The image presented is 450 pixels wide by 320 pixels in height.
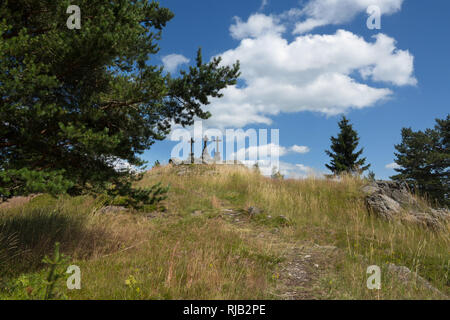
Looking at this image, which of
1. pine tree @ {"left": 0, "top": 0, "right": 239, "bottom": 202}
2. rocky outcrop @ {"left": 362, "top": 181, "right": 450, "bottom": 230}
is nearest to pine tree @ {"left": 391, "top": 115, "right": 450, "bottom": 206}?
rocky outcrop @ {"left": 362, "top": 181, "right": 450, "bottom": 230}

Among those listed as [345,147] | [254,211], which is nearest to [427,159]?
[345,147]

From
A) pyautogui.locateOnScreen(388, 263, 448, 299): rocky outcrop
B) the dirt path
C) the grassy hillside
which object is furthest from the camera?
pyautogui.locateOnScreen(388, 263, 448, 299): rocky outcrop

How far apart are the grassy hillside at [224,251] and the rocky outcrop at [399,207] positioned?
0.40 meters

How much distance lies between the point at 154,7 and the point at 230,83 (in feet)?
11.4

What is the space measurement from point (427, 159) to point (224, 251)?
2822 cm

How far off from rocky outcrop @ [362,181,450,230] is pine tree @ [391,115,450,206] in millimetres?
16394

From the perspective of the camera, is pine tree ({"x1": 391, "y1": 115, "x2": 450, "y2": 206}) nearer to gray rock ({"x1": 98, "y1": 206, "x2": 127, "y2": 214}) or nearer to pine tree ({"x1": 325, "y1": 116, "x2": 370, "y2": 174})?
pine tree ({"x1": 325, "y1": 116, "x2": 370, "y2": 174})

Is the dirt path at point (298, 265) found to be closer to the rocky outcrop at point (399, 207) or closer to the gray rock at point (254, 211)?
the gray rock at point (254, 211)

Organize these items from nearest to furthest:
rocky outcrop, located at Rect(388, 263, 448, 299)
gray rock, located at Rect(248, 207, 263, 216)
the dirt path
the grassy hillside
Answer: the grassy hillside → the dirt path → rocky outcrop, located at Rect(388, 263, 448, 299) → gray rock, located at Rect(248, 207, 263, 216)

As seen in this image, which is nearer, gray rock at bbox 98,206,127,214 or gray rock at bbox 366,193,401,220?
gray rock at bbox 98,206,127,214

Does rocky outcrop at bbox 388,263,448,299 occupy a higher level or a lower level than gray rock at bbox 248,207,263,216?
lower

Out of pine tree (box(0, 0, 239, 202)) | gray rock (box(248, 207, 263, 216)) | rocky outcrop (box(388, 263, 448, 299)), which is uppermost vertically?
pine tree (box(0, 0, 239, 202))

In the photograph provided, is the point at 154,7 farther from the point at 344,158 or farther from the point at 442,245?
the point at 344,158

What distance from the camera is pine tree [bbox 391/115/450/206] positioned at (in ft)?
81.6
